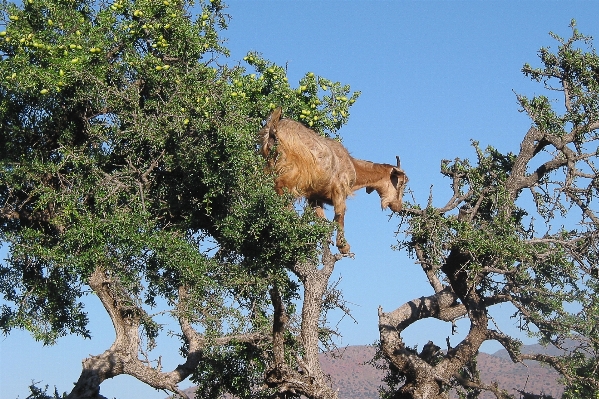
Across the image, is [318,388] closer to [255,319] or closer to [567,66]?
[255,319]

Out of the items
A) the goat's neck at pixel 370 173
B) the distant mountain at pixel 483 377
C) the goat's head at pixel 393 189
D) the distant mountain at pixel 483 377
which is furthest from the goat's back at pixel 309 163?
the distant mountain at pixel 483 377

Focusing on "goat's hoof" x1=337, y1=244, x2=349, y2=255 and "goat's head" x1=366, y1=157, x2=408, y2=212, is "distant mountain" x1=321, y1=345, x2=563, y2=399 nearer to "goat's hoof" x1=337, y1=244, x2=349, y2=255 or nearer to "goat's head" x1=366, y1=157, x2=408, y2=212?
"goat's head" x1=366, y1=157, x2=408, y2=212

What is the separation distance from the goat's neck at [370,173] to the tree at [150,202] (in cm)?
206

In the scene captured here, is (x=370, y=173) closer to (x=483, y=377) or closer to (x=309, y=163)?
(x=309, y=163)

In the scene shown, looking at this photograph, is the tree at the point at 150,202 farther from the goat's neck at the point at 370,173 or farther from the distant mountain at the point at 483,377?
the distant mountain at the point at 483,377

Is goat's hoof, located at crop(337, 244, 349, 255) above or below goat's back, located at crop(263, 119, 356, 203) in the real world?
below

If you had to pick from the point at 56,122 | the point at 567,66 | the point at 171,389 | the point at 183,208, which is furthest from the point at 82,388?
the point at 567,66

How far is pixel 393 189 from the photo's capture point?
15734 mm

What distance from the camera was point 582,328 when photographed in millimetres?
13055

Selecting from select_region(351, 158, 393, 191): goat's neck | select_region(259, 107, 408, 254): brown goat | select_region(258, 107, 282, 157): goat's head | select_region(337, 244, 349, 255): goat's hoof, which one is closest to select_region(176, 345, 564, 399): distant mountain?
select_region(351, 158, 393, 191): goat's neck

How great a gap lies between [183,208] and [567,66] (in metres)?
7.66

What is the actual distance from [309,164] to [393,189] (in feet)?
10.4

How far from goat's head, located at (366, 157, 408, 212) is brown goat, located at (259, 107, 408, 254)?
0.87 metres

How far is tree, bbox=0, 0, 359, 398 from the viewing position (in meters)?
11.3
